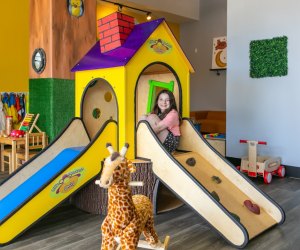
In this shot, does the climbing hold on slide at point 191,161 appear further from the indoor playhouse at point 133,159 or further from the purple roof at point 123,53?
the purple roof at point 123,53

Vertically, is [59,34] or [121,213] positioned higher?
[59,34]

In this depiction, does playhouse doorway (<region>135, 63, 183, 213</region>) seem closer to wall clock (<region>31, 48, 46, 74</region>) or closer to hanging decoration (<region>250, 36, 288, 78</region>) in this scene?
wall clock (<region>31, 48, 46, 74</region>)

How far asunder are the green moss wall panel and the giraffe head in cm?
274

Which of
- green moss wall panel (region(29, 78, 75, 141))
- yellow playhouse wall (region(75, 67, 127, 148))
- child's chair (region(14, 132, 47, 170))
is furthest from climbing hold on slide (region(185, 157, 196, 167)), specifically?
child's chair (region(14, 132, 47, 170))

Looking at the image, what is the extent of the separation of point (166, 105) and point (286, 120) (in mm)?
2096

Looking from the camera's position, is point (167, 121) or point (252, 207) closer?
point (252, 207)

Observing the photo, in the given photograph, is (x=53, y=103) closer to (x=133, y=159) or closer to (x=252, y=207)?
(x=133, y=159)

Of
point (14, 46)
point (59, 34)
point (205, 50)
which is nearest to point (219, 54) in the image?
point (205, 50)

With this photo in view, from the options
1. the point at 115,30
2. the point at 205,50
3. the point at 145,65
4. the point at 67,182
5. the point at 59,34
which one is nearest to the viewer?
the point at 67,182

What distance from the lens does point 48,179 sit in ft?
8.68

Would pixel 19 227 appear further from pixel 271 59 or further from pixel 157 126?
pixel 271 59

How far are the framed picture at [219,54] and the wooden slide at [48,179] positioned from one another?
615 cm

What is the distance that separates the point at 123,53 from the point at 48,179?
120 centimetres

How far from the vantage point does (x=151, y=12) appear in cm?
831
